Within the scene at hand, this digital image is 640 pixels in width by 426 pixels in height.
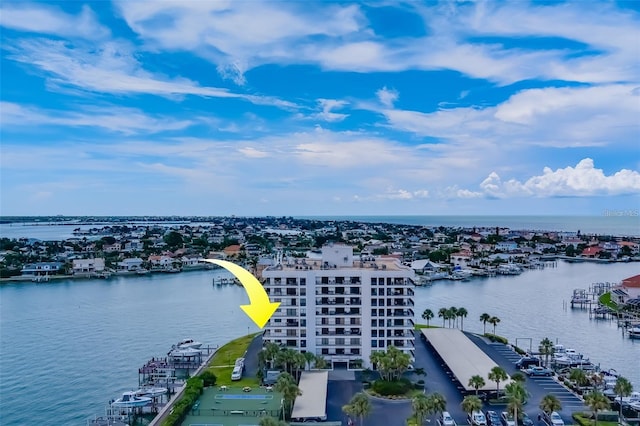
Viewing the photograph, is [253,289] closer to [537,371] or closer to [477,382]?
[477,382]

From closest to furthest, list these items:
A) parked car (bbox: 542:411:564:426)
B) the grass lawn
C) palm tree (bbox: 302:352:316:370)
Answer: parked car (bbox: 542:411:564:426), the grass lawn, palm tree (bbox: 302:352:316:370)

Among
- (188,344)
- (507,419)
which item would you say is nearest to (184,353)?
(188,344)

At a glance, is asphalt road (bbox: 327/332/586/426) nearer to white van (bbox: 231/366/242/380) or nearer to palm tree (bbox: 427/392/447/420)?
palm tree (bbox: 427/392/447/420)

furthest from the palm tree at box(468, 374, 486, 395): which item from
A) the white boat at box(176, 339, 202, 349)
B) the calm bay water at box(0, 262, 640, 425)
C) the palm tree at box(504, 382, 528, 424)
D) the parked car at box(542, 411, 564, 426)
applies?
the white boat at box(176, 339, 202, 349)

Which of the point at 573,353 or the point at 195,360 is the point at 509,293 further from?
the point at 195,360

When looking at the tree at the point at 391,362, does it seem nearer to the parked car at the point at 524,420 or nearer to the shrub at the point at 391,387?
the shrub at the point at 391,387

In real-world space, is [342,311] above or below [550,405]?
above

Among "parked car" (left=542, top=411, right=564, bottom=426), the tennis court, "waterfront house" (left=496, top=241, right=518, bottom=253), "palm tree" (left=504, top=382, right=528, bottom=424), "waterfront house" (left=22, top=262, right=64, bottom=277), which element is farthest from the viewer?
"waterfront house" (left=496, top=241, right=518, bottom=253)
